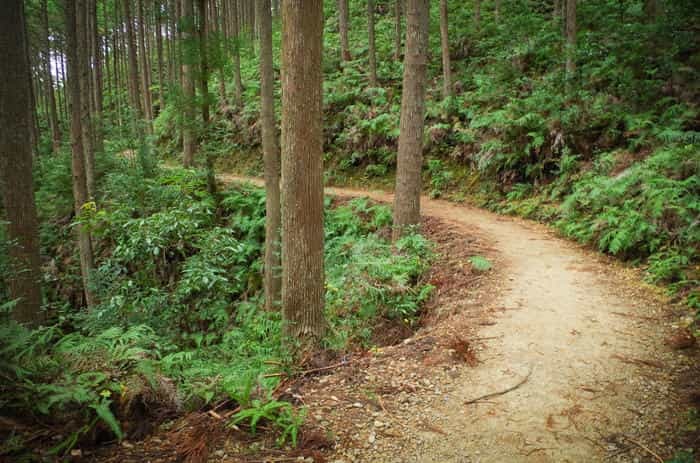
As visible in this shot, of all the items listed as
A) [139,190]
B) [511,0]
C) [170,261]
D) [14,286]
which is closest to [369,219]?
[170,261]

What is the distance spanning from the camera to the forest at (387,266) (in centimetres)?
321

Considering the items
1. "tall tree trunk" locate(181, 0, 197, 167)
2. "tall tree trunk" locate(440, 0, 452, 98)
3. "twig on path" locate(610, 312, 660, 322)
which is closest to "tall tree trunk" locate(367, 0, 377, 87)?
"tall tree trunk" locate(440, 0, 452, 98)

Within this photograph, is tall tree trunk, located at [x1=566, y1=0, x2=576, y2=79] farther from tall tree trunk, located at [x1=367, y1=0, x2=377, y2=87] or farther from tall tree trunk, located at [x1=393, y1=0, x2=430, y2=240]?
tall tree trunk, located at [x1=367, y1=0, x2=377, y2=87]

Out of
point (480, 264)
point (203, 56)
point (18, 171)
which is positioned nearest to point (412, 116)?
point (480, 264)

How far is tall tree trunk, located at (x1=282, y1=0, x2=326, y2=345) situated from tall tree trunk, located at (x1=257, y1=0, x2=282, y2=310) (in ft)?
12.5

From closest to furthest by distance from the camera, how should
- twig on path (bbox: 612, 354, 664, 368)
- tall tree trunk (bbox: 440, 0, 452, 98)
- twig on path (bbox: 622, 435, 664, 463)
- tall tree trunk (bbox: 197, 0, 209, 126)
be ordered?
1. twig on path (bbox: 622, 435, 664, 463)
2. twig on path (bbox: 612, 354, 664, 368)
3. tall tree trunk (bbox: 197, 0, 209, 126)
4. tall tree trunk (bbox: 440, 0, 452, 98)

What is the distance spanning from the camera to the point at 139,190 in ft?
40.5

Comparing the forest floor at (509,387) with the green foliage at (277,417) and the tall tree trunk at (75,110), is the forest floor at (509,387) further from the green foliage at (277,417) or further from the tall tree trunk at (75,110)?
the tall tree trunk at (75,110)

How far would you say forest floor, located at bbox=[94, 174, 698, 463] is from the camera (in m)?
3.06

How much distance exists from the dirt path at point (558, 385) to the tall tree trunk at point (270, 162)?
485cm

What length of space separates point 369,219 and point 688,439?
356 inches

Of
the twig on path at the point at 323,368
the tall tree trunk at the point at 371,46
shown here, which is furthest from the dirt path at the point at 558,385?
the tall tree trunk at the point at 371,46

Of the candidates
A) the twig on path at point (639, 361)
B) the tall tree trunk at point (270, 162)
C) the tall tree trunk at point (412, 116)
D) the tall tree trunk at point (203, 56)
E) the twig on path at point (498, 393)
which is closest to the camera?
the twig on path at point (498, 393)

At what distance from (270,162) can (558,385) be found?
270 inches
